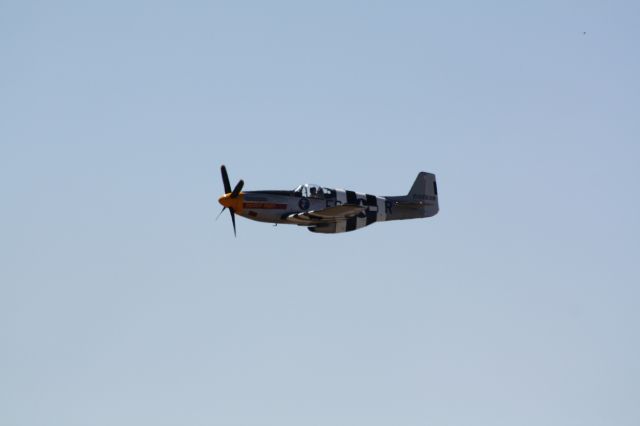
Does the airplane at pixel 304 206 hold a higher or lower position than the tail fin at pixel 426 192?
lower

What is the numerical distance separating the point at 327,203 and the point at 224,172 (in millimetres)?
4674

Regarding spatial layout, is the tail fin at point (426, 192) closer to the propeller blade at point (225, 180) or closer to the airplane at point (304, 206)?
the airplane at point (304, 206)

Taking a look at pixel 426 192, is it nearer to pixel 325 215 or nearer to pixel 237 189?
pixel 325 215

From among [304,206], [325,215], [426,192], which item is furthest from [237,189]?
[426,192]

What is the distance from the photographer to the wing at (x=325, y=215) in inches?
2183

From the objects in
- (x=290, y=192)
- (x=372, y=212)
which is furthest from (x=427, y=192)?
(x=290, y=192)

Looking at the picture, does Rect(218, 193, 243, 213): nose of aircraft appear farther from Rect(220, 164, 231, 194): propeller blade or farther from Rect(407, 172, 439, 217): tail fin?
Rect(407, 172, 439, 217): tail fin

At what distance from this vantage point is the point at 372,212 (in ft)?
196

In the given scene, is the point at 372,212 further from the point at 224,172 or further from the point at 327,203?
the point at 224,172

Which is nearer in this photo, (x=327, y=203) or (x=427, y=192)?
(x=327, y=203)

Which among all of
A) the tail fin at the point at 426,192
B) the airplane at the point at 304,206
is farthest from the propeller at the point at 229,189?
the tail fin at the point at 426,192

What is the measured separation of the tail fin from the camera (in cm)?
6278

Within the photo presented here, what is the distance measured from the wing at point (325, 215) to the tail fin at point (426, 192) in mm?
6822

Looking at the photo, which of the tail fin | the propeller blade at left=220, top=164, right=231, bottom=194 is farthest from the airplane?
the tail fin
